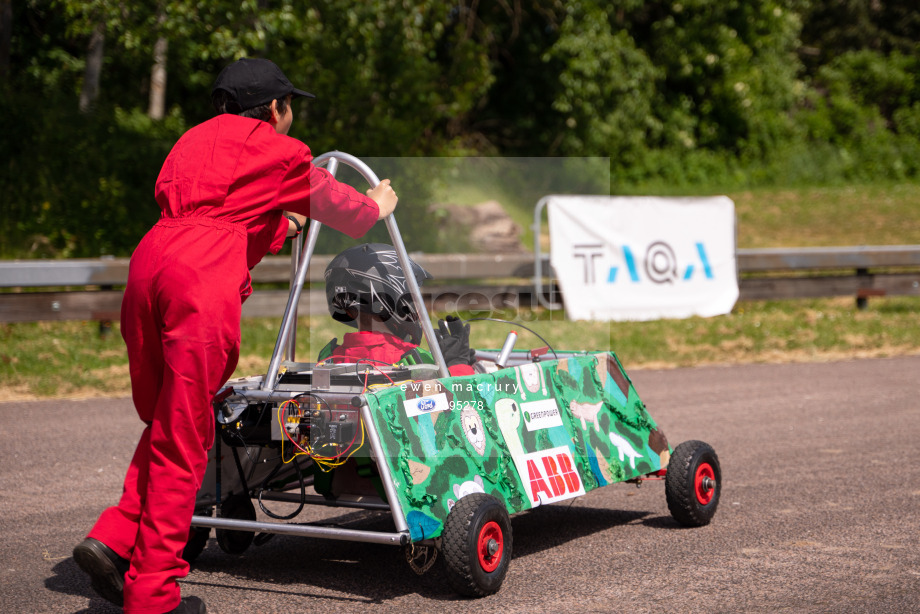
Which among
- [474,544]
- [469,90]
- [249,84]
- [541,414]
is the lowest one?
[474,544]

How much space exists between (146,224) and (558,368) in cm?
1227

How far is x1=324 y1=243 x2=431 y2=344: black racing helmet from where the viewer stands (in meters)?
4.67

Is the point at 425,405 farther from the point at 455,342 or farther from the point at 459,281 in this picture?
the point at 459,281

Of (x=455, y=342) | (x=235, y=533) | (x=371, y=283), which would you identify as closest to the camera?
(x=371, y=283)

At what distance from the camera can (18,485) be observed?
641 centimetres

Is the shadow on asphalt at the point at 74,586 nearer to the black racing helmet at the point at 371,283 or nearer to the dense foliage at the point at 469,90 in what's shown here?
the black racing helmet at the point at 371,283

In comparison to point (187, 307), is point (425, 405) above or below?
below

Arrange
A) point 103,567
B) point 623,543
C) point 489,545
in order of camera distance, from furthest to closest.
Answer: point 623,543 < point 489,545 < point 103,567

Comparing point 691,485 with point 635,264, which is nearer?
point 691,485

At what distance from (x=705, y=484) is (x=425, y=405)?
6.10ft

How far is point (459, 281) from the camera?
13828mm

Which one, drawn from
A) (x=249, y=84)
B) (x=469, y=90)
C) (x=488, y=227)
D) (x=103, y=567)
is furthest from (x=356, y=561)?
(x=469, y=90)

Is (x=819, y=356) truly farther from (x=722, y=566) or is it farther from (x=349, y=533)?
(x=349, y=533)

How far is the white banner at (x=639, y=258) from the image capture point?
13578 millimetres
